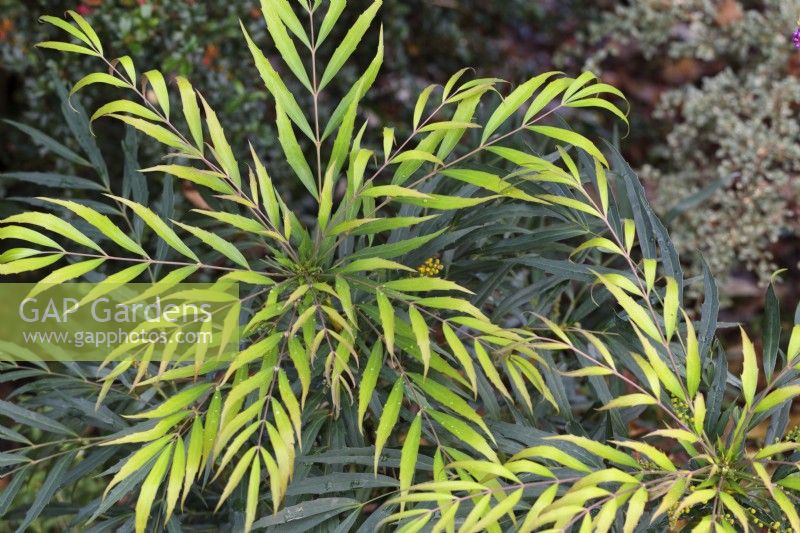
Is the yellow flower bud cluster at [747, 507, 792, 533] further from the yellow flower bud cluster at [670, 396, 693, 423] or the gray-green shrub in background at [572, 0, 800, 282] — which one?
the gray-green shrub in background at [572, 0, 800, 282]

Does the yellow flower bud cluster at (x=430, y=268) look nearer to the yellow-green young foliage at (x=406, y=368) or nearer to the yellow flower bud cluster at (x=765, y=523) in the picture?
the yellow-green young foliage at (x=406, y=368)

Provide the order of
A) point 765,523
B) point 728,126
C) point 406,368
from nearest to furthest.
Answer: point 765,523
point 406,368
point 728,126

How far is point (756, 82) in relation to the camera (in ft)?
6.13

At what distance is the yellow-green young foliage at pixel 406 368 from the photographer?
856 millimetres

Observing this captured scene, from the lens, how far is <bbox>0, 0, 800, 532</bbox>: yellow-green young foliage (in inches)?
33.7

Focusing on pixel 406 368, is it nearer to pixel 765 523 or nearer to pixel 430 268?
pixel 430 268

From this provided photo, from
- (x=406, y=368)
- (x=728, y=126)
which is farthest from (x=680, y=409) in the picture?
(x=728, y=126)

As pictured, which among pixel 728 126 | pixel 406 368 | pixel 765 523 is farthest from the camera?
pixel 728 126

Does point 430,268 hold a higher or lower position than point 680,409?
higher

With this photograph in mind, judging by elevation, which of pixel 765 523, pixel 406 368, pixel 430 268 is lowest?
pixel 765 523

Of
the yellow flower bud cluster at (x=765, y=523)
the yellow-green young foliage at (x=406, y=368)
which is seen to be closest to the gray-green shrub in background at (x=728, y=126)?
the yellow-green young foliage at (x=406, y=368)

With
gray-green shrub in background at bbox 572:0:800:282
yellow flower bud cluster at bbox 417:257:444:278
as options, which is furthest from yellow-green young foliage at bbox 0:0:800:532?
gray-green shrub in background at bbox 572:0:800:282

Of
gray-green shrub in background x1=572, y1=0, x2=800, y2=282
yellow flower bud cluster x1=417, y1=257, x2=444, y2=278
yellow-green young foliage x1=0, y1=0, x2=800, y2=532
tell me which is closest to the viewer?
yellow-green young foliage x1=0, y1=0, x2=800, y2=532

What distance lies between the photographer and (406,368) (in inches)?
41.4
